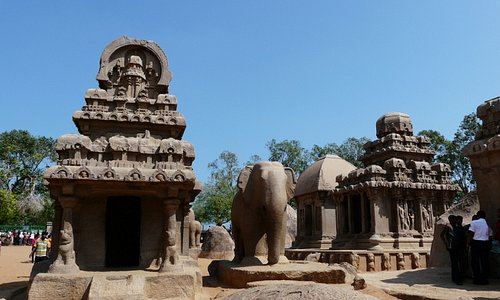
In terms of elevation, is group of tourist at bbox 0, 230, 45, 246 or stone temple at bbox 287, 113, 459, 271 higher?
stone temple at bbox 287, 113, 459, 271

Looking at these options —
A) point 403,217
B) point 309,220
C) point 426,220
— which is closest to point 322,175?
point 309,220

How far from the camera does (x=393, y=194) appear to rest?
15023 millimetres

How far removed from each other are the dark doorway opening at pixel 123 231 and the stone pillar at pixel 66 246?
1.17 metres

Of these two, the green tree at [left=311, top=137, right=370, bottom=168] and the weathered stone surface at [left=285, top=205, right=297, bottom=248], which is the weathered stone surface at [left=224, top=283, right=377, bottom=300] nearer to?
the weathered stone surface at [left=285, top=205, right=297, bottom=248]

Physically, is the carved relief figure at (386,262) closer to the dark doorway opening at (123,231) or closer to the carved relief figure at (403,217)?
the carved relief figure at (403,217)

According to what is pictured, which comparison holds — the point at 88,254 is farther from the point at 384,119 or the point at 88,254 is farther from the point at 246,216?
the point at 384,119

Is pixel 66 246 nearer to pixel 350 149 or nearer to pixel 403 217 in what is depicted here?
pixel 403 217

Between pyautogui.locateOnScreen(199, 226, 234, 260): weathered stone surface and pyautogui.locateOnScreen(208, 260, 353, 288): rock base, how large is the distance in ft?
41.8

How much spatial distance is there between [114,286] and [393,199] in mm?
11687

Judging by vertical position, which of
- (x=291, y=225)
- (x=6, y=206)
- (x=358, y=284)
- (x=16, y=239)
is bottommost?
(x=16, y=239)

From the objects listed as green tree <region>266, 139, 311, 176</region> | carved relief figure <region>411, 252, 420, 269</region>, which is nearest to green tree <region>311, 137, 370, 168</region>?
green tree <region>266, 139, 311, 176</region>

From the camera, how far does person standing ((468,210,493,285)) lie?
7.16 m

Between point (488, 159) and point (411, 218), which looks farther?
point (411, 218)

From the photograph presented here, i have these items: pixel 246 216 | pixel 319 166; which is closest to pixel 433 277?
pixel 246 216
